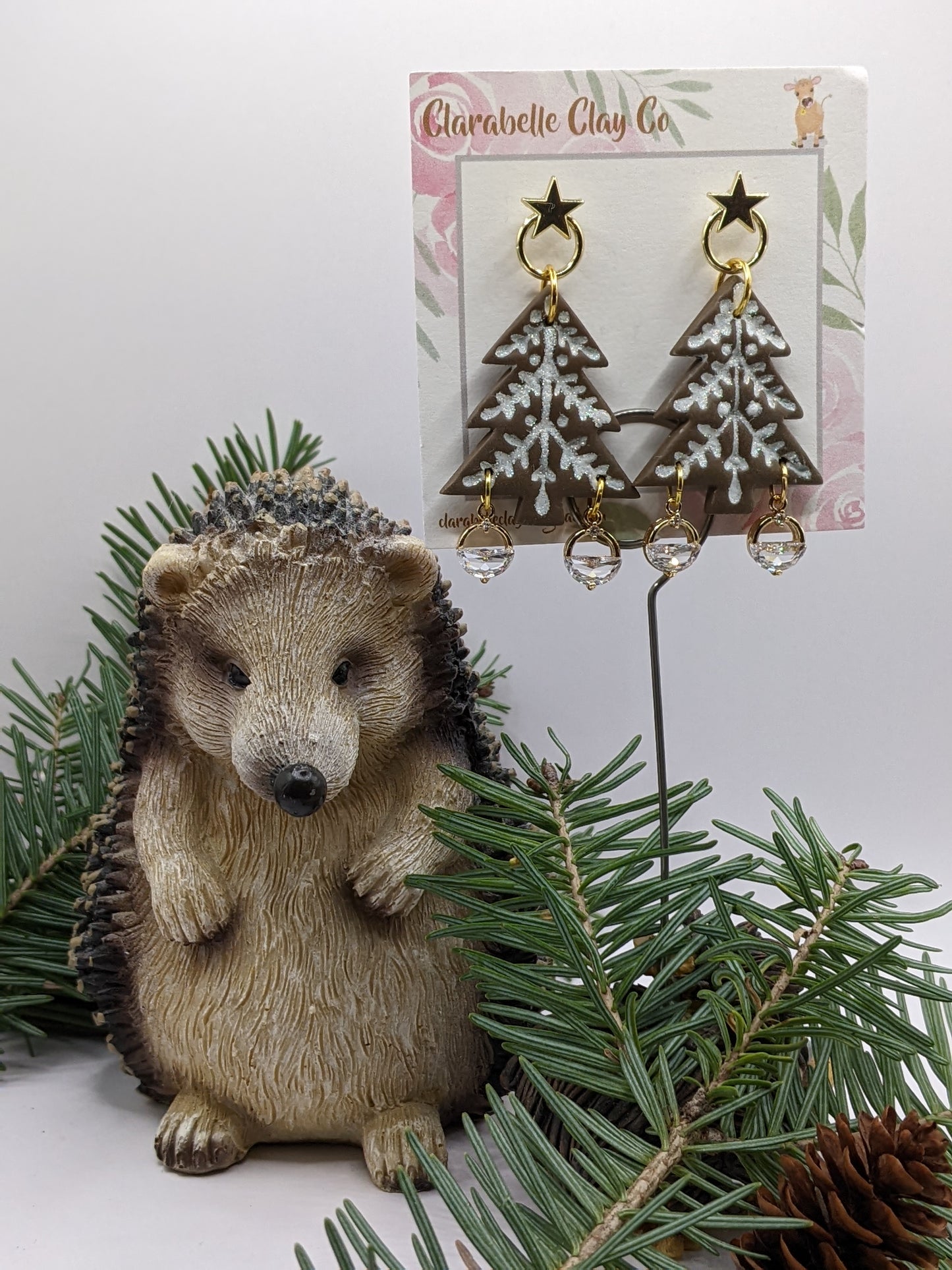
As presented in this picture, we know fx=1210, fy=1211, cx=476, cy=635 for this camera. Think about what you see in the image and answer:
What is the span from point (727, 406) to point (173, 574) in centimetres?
32

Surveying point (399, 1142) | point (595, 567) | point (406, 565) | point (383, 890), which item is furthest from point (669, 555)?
point (399, 1142)

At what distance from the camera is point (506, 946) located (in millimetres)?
717

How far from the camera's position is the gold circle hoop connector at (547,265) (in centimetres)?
68

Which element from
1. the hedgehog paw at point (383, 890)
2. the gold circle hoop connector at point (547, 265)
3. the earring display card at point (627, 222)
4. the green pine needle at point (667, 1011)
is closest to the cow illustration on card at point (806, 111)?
the earring display card at point (627, 222)

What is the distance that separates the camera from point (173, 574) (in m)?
0.66

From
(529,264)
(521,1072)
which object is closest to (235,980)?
(521,1072)

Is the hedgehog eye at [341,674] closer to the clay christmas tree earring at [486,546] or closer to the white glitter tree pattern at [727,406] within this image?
the clay christmas tree earring at [486,546]

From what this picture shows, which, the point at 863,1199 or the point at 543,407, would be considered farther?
the point at 543,407

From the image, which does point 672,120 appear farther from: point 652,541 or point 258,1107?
point 258,1107

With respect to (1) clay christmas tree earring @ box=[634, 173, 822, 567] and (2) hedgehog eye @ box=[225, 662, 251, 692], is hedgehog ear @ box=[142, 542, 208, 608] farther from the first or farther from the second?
(1) clay christmas tree earring @ box=[634, 173, 822, 567]

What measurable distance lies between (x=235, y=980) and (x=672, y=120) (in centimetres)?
55

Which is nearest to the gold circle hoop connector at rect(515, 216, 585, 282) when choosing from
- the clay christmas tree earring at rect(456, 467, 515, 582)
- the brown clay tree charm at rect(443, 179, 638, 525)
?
the brown clay tree charm at rect(443, 179, 638, 525)

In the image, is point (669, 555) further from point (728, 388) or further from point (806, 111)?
point (806, 111)

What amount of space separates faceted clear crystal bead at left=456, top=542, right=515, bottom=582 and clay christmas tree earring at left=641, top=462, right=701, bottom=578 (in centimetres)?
8
